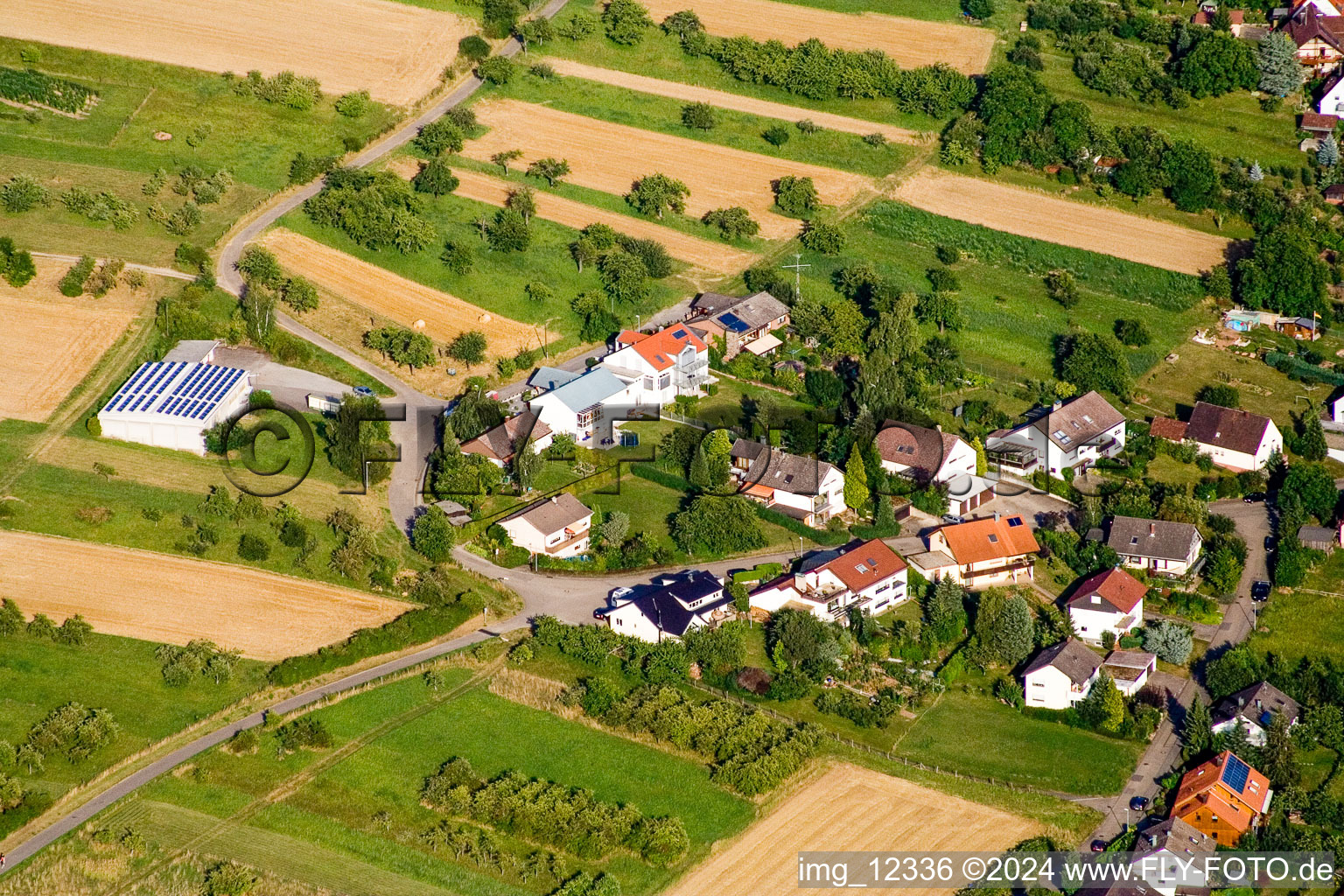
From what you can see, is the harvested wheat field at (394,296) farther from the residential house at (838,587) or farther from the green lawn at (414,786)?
the green lawn at (414,786)

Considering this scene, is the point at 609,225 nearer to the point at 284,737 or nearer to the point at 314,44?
the point at 314,44

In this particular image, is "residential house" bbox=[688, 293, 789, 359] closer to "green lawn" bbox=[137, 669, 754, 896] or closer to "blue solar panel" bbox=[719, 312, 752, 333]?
"blue solar panel" bbox=[719, 312, 752, 333]

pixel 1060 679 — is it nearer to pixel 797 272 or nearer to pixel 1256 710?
pixel 1256 710

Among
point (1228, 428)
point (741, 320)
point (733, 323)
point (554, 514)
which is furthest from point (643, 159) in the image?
point (1228, 428)

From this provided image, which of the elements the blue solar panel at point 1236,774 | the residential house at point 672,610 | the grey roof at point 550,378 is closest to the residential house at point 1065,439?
the residential house at point 672,610

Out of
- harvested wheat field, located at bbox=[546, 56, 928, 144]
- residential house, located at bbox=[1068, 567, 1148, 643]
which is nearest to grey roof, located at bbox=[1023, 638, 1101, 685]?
residential house, located at bbox=[1068, 567, 1148, 643]
